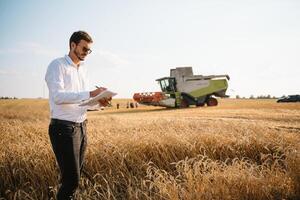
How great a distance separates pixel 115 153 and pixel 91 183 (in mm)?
807

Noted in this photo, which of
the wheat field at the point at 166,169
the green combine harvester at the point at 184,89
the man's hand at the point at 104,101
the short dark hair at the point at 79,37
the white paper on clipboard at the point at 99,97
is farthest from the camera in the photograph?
the green combine harvester at the point at 184,89

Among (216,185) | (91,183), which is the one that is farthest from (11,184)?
(216,185)

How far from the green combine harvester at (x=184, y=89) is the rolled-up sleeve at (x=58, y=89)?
890 inches

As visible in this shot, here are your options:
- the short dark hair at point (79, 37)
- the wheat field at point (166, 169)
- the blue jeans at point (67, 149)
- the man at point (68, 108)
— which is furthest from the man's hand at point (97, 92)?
the wheat field at point (166, 169)

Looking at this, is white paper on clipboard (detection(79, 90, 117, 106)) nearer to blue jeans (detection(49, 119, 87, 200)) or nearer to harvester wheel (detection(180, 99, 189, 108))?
blue jeans (detection(49, 119, 87, 200))

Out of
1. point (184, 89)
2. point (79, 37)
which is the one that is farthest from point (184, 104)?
point (79, 37)

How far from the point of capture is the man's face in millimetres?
3158

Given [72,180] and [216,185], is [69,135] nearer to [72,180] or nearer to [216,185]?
[72,180]

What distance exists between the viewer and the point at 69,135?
3.05 metres

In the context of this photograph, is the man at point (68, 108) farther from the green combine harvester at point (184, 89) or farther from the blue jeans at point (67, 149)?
the green combine harvester at point (184, 89)

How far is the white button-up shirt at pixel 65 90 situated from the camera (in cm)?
291

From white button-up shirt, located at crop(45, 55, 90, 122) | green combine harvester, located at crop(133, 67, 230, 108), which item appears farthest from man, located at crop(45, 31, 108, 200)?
green combine harvester, located at crop(133, 67, 230, 108)

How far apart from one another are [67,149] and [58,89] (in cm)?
59

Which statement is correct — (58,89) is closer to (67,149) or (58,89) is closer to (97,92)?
(97,92)
